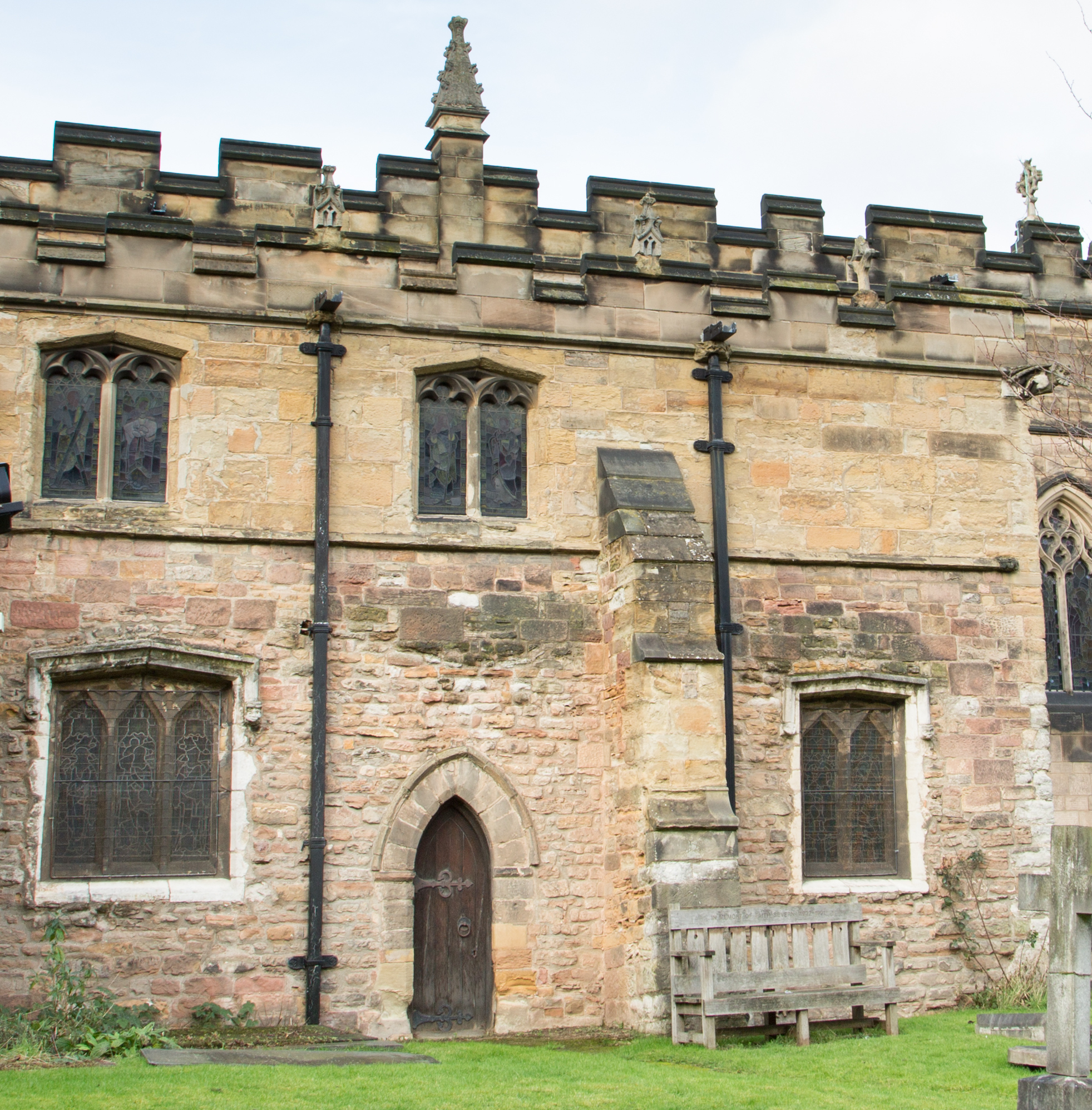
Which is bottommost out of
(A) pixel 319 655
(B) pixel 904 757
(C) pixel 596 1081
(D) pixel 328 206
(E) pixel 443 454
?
(C) pixel 596 1081

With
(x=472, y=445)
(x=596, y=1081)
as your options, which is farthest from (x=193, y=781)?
(x=596, y=1081)

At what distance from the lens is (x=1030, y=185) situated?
54.2ft

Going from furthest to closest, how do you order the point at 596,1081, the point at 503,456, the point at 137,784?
the point at 503,456 < the point at 137,784 < the point at 596,1081

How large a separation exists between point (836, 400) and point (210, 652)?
5904 mm

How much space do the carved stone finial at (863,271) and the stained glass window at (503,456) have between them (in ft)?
12.4

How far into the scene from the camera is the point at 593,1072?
9375mm

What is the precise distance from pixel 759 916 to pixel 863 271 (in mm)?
6717

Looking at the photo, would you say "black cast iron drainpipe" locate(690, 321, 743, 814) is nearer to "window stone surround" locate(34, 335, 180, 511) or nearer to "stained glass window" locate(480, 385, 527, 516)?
"stained glass window" locate(480, 385, 527, 516)

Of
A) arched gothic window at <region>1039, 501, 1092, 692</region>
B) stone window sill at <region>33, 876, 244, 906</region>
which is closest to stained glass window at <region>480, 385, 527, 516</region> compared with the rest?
stone window sill at <region>33, 876, 244, 906</region>

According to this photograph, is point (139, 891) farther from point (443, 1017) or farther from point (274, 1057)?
point (443, 1017)

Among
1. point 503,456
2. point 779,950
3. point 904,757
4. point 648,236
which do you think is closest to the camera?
point 779,950

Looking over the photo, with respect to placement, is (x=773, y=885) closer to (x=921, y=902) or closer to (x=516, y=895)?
(x=921, y=902)

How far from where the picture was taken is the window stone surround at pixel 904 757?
12.5 m

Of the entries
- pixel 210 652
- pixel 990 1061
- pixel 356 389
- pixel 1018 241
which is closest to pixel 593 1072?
pixel 990 1061
